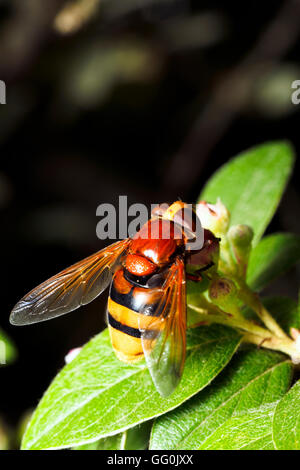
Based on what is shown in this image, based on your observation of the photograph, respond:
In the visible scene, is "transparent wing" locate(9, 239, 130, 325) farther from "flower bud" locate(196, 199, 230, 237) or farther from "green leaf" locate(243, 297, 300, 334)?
"green leaf" locate(243, 297, 300, 334)

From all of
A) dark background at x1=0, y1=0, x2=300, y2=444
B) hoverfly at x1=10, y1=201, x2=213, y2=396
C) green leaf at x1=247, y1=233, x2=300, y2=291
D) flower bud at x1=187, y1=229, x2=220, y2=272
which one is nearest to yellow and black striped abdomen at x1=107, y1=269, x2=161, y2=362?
hoverfly at x1=10, y1=201, x2=213, y2=396

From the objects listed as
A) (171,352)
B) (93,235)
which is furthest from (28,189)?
(171,352)

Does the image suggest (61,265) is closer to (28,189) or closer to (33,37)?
(28,189)

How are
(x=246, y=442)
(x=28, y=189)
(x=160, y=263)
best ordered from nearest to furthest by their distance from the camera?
(x=246, y=442)
(x=160, y=263)
(x=28, y=189)

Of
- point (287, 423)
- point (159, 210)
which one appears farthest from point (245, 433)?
point (159, 210)

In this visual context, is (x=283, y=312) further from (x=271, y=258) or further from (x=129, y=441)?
(x=129, y=441)

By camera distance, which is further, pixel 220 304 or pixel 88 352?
pixel 88 352

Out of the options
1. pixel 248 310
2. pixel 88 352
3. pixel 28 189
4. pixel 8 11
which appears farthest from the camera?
pixel 28 189
